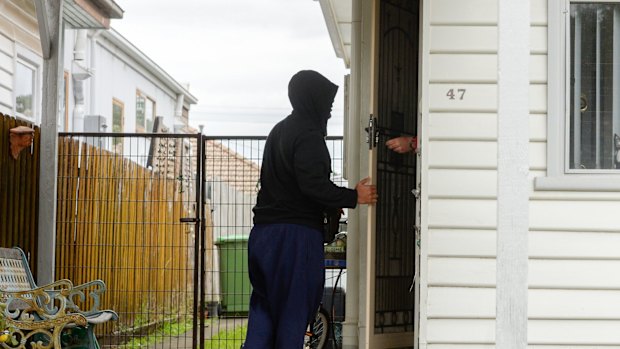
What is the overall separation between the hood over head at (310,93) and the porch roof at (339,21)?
11.7 ft

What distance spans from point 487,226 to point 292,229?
3.47 feet

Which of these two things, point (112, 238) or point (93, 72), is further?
point (93, 72)

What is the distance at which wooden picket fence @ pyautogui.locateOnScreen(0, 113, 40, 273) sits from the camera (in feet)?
26.0

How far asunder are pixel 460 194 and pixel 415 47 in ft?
5.51

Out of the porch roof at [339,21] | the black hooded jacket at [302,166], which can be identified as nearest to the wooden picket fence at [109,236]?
the porch roof at [339,21]

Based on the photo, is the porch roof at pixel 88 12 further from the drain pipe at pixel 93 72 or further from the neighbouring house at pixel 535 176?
the neighbouring house at pixel 535 176

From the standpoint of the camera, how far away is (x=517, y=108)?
4598mm

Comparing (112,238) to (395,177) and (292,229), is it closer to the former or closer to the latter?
(395,177)

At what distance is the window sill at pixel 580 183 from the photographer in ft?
20.4

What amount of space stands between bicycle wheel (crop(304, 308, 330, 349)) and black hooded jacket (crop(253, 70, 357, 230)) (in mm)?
2078

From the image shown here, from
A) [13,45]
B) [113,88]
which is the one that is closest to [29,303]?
[13,45]

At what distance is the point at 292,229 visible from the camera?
19.9 ft

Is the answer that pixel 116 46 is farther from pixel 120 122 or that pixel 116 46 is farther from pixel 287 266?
pixel 287 266

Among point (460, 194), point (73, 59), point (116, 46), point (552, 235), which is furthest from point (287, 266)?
point (116, 46)
